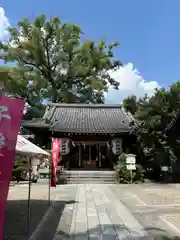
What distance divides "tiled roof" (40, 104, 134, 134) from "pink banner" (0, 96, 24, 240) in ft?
52.3

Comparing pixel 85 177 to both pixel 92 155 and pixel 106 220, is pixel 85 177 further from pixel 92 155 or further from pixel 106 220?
pixel 106 220

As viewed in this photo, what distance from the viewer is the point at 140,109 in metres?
17.0

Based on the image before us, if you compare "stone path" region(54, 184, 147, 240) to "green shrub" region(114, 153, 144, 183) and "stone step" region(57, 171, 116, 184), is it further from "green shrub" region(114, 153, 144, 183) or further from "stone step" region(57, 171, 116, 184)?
"stone step" region(57, 171, 116, 184)

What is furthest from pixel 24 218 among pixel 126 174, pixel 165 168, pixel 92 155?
pixel 92 155

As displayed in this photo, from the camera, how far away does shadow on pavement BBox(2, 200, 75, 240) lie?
5310mm

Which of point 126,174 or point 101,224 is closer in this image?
point 101,224

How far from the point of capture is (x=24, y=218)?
6.71 metres

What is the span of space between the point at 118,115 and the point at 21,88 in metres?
14.4

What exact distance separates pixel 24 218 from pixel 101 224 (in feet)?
6.79

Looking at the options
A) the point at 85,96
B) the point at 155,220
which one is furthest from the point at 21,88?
the point at 155,220

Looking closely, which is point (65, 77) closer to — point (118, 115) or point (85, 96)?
point (85, 96)

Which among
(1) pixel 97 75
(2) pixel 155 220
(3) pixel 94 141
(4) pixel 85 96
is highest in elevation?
(1) pixel 97 75

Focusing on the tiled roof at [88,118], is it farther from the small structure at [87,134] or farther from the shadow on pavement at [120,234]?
the shadow on pavement at [120,234]

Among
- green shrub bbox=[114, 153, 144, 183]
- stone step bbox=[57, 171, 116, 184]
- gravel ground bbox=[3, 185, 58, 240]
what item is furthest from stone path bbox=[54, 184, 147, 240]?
stone step bbox=[57, 171, 116, 184]
